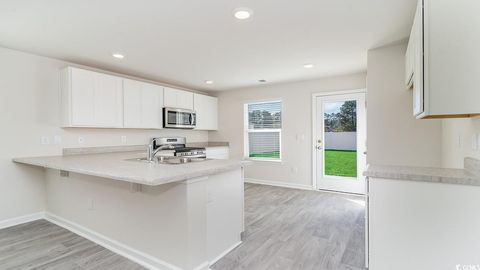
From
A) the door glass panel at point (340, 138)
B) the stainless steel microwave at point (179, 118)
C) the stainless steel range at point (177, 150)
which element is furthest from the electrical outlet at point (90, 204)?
the door glass panel at point (340, 138)

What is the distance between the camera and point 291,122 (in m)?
5.01

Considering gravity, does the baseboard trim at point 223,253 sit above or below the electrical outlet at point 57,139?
below

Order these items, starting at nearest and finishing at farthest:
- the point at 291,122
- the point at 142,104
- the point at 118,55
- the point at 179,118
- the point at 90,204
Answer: the point at 90,204 → the point at 118,55 → the point at 142,104 → the point at 179,118 → the point at 291,122

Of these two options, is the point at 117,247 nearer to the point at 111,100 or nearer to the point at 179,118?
the point at 111,100

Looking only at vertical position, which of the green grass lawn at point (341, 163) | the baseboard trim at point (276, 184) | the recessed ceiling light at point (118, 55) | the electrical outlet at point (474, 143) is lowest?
the baseboard trim at point (276, 184)

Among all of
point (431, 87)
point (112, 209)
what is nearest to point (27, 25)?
point (112, 209)

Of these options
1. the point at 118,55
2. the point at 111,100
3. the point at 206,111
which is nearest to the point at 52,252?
the point at 111,100

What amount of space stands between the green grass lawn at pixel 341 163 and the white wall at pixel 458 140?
1.90 meters

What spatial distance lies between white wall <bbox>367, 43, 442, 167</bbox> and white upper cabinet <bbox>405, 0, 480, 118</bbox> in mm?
1590

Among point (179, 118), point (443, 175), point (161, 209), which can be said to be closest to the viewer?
point (443, 175)

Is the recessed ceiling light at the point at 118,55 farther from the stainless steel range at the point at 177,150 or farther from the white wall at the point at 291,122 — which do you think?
the white wall at the point at 291,122

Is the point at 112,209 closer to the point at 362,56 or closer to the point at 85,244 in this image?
the point at 85,244

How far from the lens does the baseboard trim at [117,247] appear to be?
6.59 ft

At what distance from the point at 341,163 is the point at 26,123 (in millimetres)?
5120
